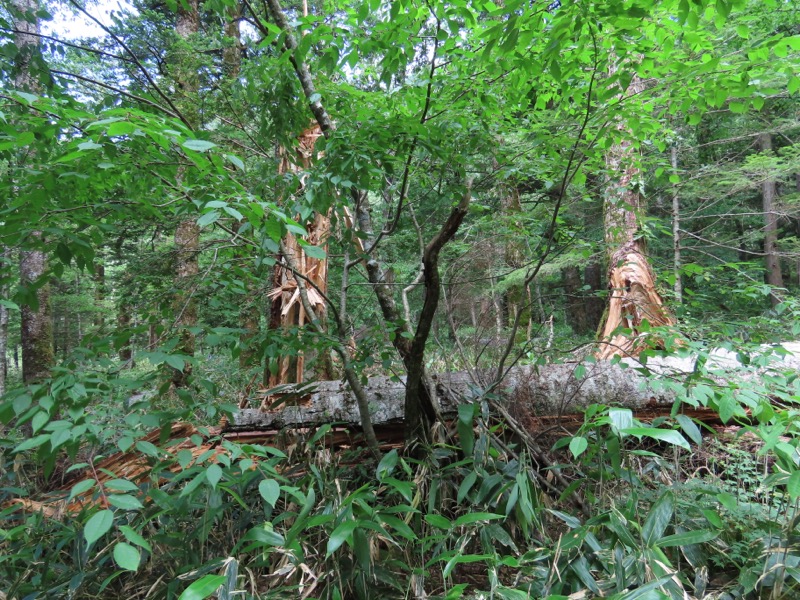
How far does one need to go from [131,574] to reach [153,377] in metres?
1.33

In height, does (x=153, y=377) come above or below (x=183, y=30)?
below

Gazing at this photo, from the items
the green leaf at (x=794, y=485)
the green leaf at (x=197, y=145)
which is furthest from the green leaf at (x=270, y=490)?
the green leaf at (x=794, y=485)

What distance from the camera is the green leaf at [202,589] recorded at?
1.47 m

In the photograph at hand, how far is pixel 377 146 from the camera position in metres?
2.15

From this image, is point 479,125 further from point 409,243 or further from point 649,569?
point 409,243

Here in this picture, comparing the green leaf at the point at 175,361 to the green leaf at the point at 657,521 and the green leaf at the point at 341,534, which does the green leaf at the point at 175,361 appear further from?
the green leaf at the point at 657,521

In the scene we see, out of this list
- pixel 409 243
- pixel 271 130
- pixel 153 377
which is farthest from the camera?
pixel 409 243

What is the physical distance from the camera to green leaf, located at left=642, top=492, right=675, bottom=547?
179 centimetres

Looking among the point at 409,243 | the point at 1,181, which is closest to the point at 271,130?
the point at 1,181

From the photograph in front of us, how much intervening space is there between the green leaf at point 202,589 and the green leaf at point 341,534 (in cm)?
42

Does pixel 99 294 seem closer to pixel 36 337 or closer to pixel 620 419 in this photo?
Result: pixel 36 337

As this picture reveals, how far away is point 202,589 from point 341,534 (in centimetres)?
53

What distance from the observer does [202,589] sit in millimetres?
1492

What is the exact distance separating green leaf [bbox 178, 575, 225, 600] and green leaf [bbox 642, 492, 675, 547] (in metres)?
1.73
